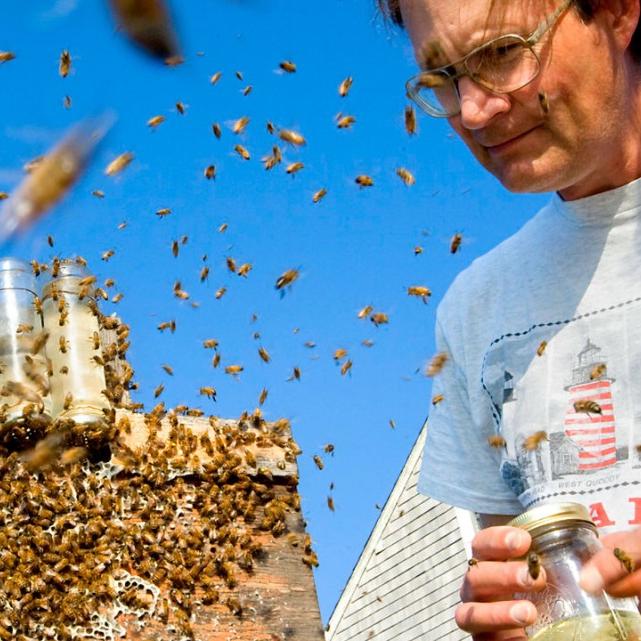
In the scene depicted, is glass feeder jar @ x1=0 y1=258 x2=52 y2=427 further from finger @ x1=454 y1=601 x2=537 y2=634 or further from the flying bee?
finger @ x1=454 y1=601 x2=537 y2=634

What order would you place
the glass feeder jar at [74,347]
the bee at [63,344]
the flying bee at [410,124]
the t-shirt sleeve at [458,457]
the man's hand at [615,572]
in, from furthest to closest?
1. the bee at [63,344]
2. the glass feeder jar at [74,347]
3. the flying bee at [410,124]
4. the t-shirt sleeve at [458,457]
5. the man's hand at [615,572]

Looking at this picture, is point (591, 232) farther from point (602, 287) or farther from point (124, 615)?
point (124, 615)

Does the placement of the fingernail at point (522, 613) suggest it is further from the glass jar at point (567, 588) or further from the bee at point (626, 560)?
the bee at point (626, 560)

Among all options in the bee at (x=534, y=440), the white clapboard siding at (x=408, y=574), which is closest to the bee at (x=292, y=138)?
the bee at (x=534, y=440)

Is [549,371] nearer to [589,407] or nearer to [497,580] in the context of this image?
[589,407]

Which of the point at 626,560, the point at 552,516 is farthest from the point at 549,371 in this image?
the point at 626,560

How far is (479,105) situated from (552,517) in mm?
1090

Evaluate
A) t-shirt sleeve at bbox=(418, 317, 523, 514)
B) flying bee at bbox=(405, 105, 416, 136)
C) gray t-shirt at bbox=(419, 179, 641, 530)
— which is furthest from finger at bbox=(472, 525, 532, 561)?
flying bee at bbox=(405, 105, 416, 136)

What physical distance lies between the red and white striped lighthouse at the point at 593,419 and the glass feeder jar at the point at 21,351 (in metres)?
3.36

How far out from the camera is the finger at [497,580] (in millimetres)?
1944

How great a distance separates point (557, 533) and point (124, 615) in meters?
3.62

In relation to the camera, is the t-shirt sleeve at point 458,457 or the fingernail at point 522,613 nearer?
the fingernail at point 522,613

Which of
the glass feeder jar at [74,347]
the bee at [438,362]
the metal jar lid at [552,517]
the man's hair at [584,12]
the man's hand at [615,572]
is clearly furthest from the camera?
the glass feeder jar at [74,347]

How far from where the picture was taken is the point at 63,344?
19.5 ft
